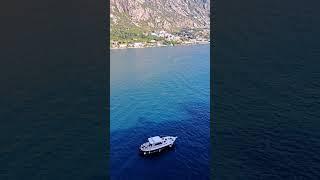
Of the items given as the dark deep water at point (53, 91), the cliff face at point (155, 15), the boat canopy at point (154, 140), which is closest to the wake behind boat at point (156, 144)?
the boat canopy at point (154, 140)

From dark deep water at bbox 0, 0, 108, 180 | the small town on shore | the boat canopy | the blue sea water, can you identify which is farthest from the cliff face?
dark deep water at bbox 0, 0, 108, 180

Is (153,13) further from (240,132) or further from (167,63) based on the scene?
(240,132)

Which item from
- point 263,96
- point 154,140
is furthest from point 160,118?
point 263,96

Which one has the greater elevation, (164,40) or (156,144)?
(164,40)

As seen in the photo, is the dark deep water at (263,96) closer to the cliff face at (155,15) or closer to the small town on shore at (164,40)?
the small town on shore at (164,40)

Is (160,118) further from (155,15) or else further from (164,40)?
(155,15)
